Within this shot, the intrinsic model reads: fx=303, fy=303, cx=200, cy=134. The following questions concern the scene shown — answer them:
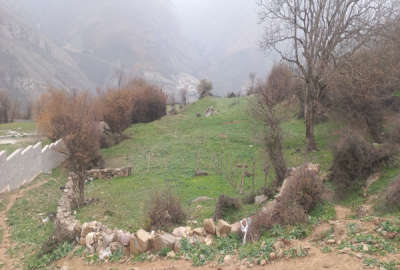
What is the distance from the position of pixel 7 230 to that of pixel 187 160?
34.3 ft

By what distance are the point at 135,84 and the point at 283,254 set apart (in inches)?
1674

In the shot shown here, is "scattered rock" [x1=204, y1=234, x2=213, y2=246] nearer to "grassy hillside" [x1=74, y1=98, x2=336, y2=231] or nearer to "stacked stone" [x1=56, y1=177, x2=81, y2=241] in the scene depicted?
"grassy hillside" [x1=74, y1=98, x2=336, y2=231]

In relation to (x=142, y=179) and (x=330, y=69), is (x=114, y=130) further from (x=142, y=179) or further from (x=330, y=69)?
(x=330, y=69)

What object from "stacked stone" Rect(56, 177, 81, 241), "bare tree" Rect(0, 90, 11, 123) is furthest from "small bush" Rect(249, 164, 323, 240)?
"bare tree" Rect(0, 90, 11, 123)

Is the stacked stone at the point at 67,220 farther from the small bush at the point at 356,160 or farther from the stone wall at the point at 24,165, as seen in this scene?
the small bush at the point at 356,160

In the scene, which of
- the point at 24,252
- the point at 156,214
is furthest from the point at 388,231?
the point at 24,252

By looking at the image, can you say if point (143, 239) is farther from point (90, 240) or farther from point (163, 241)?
point (90, 240)

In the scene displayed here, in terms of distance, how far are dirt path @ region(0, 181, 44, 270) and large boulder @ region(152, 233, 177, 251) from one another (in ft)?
13.3

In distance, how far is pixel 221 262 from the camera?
5.66m

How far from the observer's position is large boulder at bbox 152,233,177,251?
6551 mm

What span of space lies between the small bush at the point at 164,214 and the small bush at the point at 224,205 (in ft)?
3.32

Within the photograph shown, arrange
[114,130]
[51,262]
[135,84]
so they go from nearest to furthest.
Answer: [51,262], [114,130], [135,84]

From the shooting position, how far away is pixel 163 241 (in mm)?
6582

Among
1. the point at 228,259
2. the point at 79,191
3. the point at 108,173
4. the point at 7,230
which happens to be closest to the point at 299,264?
the point at 228,259
